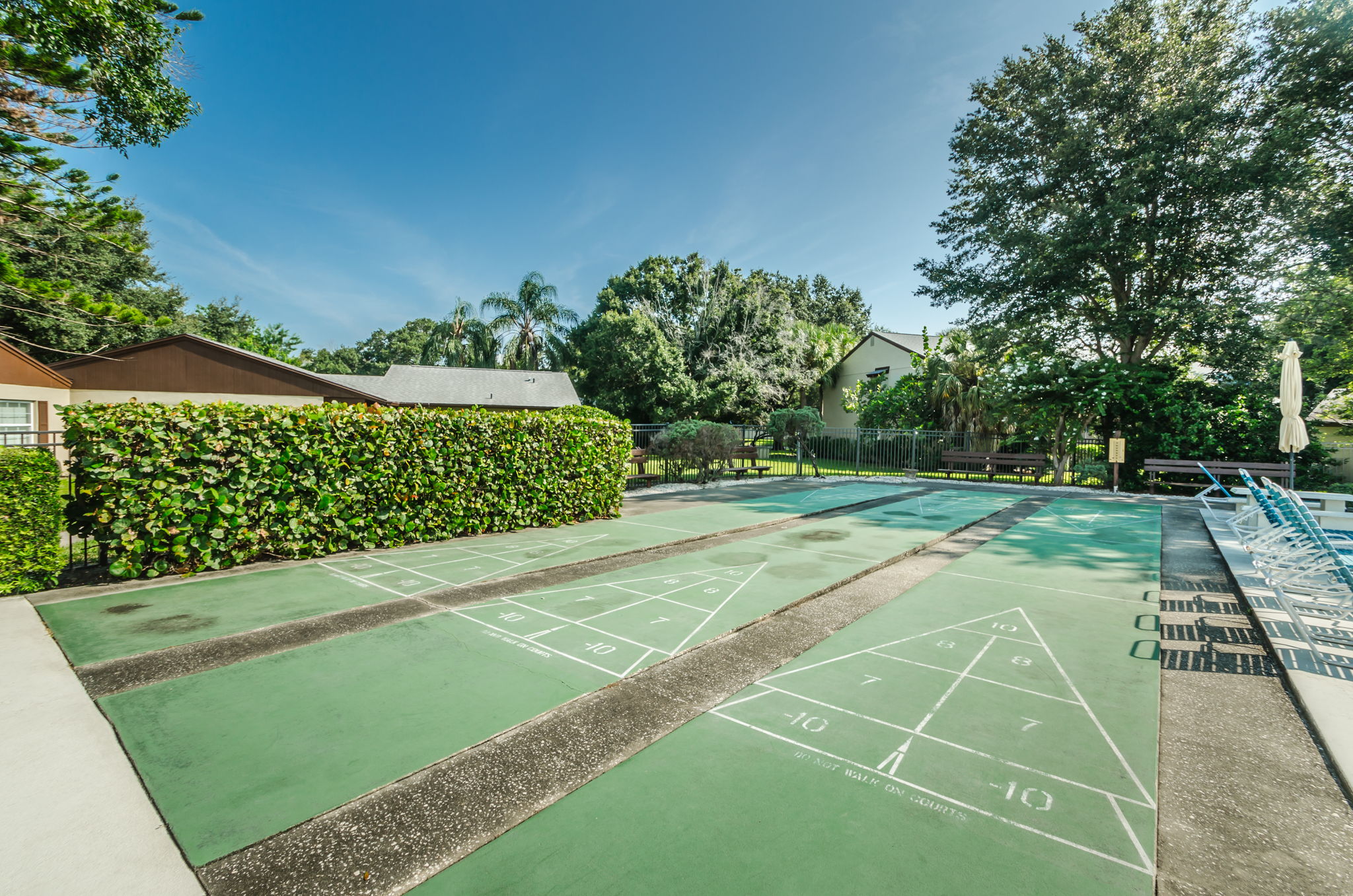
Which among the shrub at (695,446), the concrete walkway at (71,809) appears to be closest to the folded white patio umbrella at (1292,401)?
the shrub at (695,446)

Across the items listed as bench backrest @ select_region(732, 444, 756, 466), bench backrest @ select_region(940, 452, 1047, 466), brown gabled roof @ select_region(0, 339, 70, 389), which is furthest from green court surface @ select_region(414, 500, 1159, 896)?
brown gabled roof @ select_region(0, 339, 70, 389)

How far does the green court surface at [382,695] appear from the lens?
8.55ft

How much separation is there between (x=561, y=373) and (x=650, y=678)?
105 feet

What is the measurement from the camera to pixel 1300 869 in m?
2.18

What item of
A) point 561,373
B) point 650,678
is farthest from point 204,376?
point 650,678

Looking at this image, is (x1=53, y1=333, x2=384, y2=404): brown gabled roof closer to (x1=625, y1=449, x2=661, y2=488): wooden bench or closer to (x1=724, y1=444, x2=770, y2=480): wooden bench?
(x1=625, y1=449, x2=661, y2=488): wooden bench

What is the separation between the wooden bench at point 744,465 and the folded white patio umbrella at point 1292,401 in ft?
38.7

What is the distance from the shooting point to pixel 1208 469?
546 inches

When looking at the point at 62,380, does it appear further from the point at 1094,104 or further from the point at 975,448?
the point at 1094,104

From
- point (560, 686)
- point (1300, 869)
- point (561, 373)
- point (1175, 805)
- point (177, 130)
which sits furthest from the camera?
point (561, 373)

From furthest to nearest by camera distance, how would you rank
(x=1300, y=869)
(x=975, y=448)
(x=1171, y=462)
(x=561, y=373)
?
(x=561, y=373), (x=975, y=448), (x=1171, y=462), (x=1300, y=869)

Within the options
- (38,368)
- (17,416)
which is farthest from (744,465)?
(38,368)

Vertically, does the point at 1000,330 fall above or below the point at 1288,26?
below

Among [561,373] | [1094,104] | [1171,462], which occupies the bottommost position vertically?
[1171,462]
